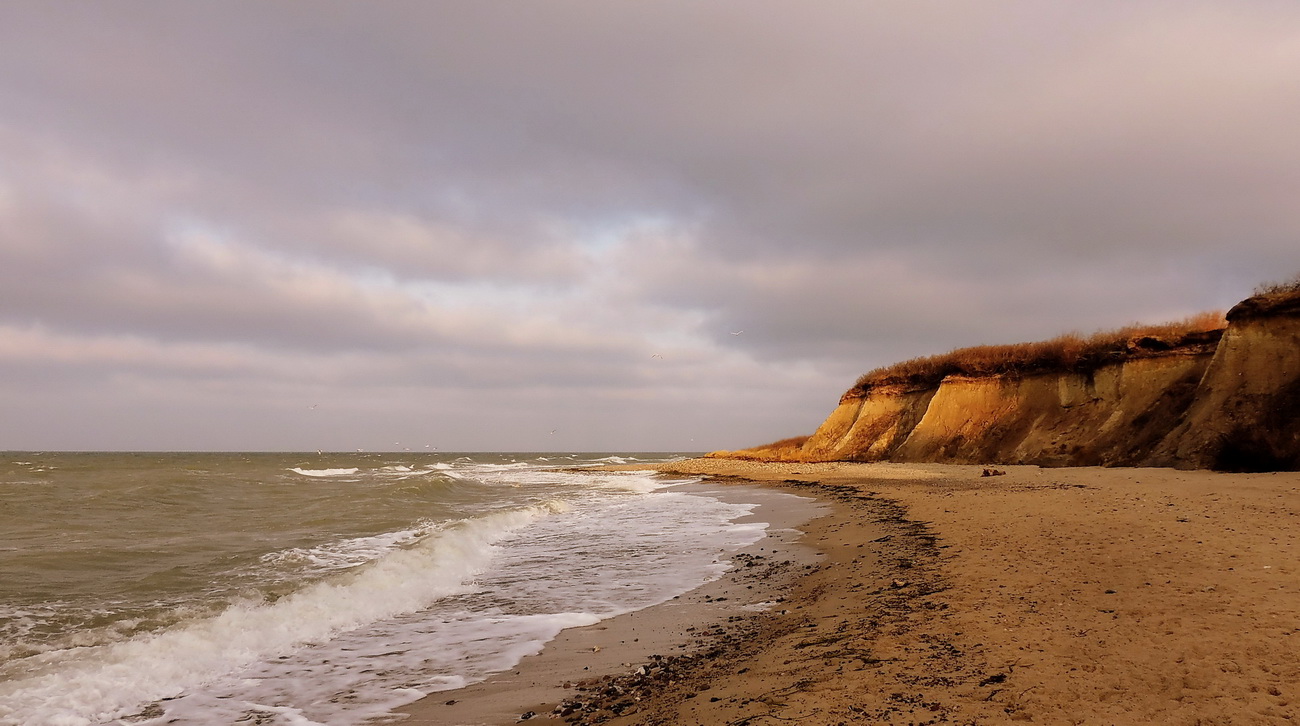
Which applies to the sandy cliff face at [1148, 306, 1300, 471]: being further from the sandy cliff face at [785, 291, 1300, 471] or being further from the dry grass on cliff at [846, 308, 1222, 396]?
the dry grass on cliff at [846, 308, 1222, 396]

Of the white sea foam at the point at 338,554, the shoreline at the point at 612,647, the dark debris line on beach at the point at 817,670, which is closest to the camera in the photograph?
the dark debris line on beach at the point at 817,670

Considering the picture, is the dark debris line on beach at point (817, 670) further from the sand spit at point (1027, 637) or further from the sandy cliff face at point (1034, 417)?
the sandy cliff face at point (1034, 417)

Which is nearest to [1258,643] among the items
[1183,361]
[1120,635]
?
[1120,635]

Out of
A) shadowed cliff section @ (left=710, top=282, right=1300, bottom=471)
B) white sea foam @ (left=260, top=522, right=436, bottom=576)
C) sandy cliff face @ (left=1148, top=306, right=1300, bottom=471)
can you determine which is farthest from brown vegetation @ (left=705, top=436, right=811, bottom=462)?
white sea foam @ (left=260, top=522, right=436, bottom=576)

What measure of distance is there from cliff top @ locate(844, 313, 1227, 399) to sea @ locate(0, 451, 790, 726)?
64.8ft

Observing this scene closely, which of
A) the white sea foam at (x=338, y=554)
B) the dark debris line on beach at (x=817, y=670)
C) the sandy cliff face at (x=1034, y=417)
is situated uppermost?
the sandy cliff face at (x=1034, y=417)

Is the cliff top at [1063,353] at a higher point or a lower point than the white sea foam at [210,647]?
higher

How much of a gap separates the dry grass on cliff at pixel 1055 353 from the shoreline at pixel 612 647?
22970mm

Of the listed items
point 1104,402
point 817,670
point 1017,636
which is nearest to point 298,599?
point 817,670

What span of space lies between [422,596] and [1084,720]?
27.4 feet

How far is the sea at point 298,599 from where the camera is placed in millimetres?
5699

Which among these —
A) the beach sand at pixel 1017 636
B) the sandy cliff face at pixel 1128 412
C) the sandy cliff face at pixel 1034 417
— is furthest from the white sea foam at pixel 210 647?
the sandy cliff face at pixel 1034 417

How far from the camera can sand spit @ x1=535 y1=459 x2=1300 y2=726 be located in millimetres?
3695

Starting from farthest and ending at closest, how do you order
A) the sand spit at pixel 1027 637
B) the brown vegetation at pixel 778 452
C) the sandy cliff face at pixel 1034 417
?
the brown vegetation at pixel 778 452 < the sandy cliff face at pixel 1034 417 < the sand spit at pixel 1027 637
